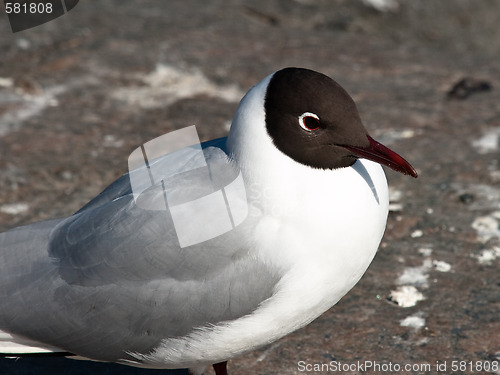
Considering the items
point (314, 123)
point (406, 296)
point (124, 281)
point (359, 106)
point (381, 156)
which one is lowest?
point (359, 106)

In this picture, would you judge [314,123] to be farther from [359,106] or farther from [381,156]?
[359,106]

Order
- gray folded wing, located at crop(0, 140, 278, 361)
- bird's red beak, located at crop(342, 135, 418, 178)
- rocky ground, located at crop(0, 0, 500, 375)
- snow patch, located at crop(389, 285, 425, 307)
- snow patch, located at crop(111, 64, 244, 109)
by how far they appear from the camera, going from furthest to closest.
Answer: snow patch, located at crop(111, 64, 244, 109), snow patch, located at crop(389, 285, 425, 307), rocky ground, located at crop(0, 0, 500, 375), bird's red beak, located at crop(342, 135, 418, 178), gray folded wing, located at crop(0, 140, 278, 361)

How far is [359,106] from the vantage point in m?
5.62

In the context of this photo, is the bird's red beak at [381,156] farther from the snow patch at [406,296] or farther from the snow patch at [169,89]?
the snow patch at [169,89]

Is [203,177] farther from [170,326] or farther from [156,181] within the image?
[170,326]

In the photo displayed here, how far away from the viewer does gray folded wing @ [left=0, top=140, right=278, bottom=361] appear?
9.15 ft

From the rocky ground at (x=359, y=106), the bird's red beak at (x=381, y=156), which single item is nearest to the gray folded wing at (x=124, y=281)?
the bird's red beak at (x=381, y=156)

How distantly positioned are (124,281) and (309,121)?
0.94 meters

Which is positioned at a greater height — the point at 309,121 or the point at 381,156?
the point at 309,121

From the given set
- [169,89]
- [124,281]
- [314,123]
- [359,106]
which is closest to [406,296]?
[314,123]

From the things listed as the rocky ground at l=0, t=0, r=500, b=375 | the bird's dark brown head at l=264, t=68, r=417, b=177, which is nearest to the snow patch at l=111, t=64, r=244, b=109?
the rocky ground at l=0, t=0, r=500, b=375

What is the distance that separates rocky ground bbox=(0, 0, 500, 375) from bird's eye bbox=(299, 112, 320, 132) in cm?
118

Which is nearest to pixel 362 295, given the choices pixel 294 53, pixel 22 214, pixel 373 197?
pixel 373 197

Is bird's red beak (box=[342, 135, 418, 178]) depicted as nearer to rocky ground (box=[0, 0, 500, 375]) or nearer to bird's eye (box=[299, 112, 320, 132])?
bird's eye (box=[299, 112, 320, 132])
